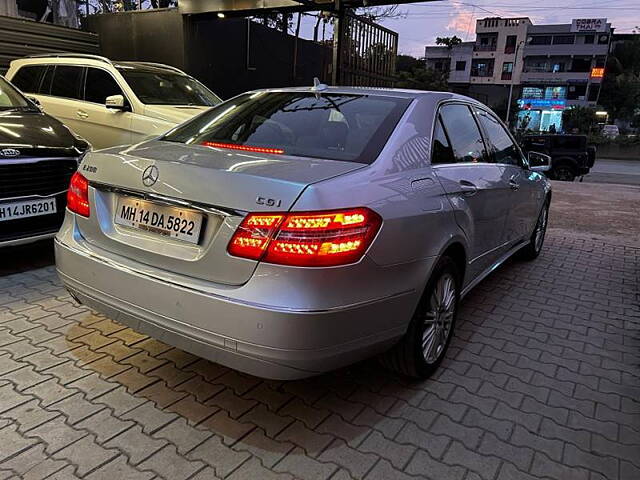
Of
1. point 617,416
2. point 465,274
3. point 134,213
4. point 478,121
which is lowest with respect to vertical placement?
point 617,416

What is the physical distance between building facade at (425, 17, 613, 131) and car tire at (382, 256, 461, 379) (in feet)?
169

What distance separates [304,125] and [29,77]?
6.56 m

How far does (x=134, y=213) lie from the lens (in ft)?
7.70

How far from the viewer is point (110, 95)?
674cm

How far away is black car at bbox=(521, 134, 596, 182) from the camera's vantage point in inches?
656

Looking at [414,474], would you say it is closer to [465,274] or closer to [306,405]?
[306,405]

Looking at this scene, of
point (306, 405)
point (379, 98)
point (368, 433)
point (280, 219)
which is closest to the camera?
point (280, 219)

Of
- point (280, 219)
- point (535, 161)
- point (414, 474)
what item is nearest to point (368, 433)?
point (414, 474)

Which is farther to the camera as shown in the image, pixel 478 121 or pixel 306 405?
pixel 478 121

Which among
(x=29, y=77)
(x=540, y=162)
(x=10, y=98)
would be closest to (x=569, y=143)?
(x=540, y=162)

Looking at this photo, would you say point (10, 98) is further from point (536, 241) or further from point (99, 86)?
point (536, 241)

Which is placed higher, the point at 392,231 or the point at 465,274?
the point at 392,231

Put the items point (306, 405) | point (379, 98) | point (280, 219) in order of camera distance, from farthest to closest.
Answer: point (379, 98) < point (306, 405) < point (280, 219)

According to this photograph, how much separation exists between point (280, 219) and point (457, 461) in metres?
1.29
